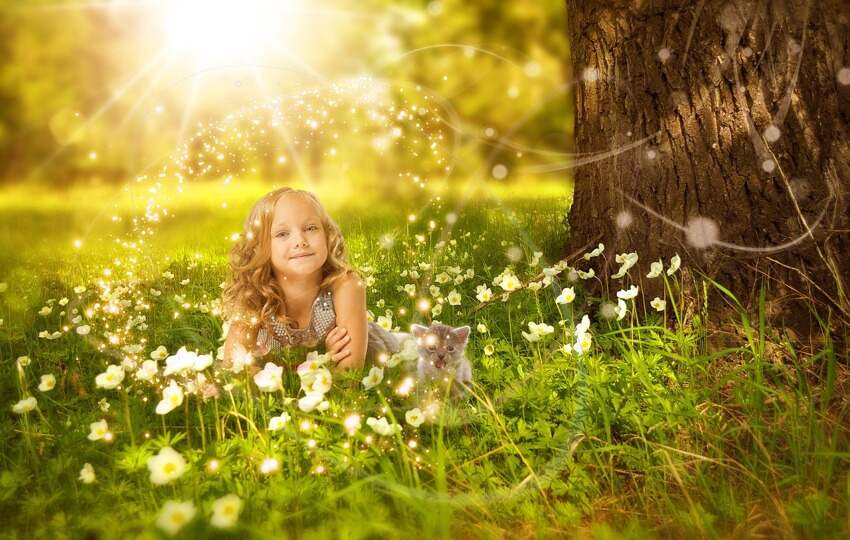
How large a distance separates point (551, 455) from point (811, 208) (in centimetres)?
156

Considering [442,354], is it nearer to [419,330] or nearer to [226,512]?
[419,330]

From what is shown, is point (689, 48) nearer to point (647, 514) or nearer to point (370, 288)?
point (647, 514)

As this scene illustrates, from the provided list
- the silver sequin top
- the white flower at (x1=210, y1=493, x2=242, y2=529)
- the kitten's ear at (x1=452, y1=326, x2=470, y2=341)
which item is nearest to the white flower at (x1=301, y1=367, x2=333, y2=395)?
the white flower at (x1=210, y1=493, x2=242, y2=529)

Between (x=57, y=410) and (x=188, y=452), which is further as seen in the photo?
(x=57, y=410)

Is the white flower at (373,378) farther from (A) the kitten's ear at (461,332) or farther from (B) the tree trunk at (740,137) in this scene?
(B) the tree trunk at (740,137)

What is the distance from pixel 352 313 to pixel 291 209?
1.80 ft

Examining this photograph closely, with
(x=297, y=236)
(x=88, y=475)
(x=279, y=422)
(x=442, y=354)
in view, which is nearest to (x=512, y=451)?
(x=442, y=354)

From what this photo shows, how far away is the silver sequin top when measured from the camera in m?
3.26

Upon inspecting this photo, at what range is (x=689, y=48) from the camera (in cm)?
299

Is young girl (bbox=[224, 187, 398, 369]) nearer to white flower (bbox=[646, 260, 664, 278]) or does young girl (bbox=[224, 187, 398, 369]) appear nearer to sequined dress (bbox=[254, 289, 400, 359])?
sequined dress (bbox=[254, 289, 400, 359])

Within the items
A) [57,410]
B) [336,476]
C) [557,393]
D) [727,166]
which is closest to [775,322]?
[727,166]

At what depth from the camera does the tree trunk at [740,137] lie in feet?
9.27

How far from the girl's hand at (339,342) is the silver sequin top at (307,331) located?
0.33ft

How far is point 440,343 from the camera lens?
2830 mm
